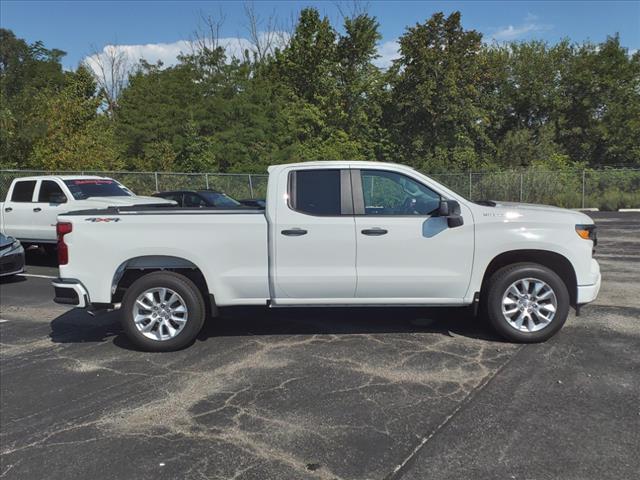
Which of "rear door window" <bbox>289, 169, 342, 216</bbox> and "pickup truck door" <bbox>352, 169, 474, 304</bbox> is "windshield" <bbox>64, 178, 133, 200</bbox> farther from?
"pickup truck door" <bbox>352, 169, 474, 304</bbox>

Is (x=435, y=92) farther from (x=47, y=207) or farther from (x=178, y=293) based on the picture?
(x=178, y=293)

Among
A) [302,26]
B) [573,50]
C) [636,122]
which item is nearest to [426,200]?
[302,26]

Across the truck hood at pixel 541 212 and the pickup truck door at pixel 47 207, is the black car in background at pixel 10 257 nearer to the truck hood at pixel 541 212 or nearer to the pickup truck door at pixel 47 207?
the pickup truck door at pixel 47 207

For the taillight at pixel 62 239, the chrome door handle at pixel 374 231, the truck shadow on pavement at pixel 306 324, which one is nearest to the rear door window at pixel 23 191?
the truck shadow on pavement at pixel 306 324

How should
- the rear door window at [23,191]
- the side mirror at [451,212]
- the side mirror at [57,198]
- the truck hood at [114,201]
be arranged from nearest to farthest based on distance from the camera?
the side mirror at [451,212], the truck hood at [114,201], the side mirror at [57,198], the rear door window at [23,191]

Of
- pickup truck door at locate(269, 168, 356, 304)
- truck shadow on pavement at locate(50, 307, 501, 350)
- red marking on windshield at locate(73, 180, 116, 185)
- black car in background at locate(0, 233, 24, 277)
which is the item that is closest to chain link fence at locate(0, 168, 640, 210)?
red marking on windshield at locate(73, 180, 116, 185)

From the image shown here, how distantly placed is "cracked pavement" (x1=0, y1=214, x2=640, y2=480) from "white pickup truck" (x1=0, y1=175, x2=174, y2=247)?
5.24 metres

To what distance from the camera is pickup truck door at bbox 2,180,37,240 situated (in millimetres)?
11852

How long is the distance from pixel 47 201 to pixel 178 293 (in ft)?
24.9

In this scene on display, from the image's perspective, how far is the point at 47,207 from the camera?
1159cm

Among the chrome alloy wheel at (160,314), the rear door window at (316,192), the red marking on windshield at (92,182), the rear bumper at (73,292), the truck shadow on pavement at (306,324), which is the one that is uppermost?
the red marking on windshield at (92,182)

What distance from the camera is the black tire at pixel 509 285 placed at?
215 inches

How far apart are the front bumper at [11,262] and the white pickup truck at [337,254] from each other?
5.16 metres

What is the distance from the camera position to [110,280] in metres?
5.64
